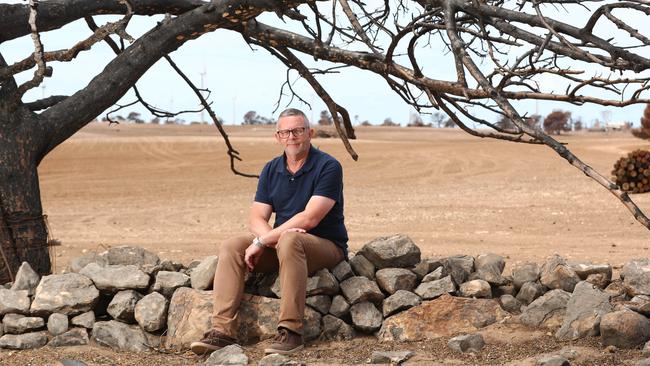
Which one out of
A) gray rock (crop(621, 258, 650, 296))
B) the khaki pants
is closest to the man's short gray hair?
the khaki pants

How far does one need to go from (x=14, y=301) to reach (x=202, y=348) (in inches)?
63.1

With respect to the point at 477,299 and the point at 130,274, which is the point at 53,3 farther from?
the point at 477,299

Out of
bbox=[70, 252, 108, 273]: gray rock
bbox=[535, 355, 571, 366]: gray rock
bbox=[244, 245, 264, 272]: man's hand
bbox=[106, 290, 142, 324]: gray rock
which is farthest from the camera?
bbox=[70, 252, 108, 273]: gray rock

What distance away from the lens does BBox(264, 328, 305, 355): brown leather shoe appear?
224 inches

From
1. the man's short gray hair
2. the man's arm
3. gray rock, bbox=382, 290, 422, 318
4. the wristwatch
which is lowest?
gray rock, bbox=382, 290, 422, 318

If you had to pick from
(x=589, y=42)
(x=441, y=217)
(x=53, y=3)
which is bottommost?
(x=441, y=217)

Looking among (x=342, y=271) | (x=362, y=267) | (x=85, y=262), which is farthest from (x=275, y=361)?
(x=85, y=262)

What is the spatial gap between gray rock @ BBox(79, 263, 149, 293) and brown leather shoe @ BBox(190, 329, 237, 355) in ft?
2.87

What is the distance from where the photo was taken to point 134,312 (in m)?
6.38

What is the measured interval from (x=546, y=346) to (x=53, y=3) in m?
4.65

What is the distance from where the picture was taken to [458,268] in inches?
265

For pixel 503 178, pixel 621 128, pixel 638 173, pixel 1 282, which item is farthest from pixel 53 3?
pixel 621 128

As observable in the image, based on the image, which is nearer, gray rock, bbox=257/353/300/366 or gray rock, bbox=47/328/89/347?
gray rock, bbox=257/353/300/366

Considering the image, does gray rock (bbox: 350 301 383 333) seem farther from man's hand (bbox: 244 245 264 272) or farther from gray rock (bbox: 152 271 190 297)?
gray rock (bbox: 152 271 190 297)
